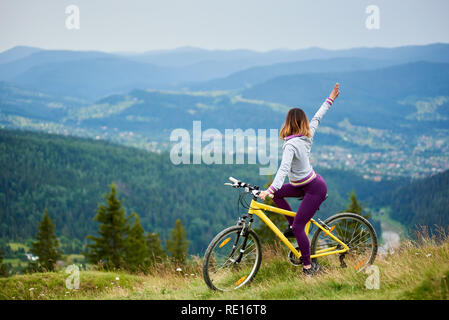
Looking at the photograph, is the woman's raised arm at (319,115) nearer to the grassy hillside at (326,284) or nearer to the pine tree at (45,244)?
the grassy hillside at (326,284)

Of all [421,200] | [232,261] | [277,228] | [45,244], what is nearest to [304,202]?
[277,228]

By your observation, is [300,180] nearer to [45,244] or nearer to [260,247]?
[260,247]

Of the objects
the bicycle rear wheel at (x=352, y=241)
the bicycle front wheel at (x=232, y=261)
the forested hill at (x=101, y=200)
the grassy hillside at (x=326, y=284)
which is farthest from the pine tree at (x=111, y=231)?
the forested hill at (x=101, y=200)

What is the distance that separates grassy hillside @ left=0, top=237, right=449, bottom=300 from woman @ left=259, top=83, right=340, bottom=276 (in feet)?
1.73

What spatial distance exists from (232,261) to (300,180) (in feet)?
5.57

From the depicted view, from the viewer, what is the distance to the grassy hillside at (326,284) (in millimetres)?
5055

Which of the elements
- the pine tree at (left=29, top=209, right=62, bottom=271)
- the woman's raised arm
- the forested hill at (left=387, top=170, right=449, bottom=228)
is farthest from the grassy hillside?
the forested hill at (left=387, top=170, right=449, bottom=228)

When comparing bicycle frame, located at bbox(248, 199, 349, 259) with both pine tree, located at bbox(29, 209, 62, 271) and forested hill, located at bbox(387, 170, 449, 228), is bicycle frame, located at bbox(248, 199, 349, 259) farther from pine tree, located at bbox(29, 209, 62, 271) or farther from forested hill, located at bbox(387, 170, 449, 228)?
forested hill, located at bbox(387, 170, 449, 228)

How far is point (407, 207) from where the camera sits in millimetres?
141500
